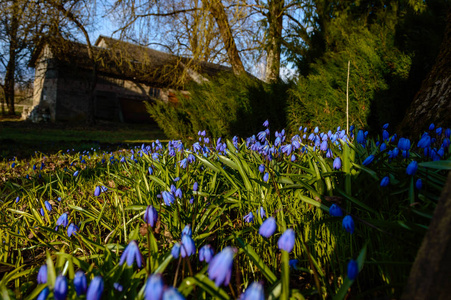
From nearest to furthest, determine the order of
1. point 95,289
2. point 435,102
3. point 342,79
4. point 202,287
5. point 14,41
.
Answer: point 95,289
point 202,287
point 435,102
point 342,79
point 14,41

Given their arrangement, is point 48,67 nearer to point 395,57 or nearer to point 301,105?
point 301,105

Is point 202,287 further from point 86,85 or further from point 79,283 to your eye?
point 86,85

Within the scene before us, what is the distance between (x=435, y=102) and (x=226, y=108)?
4479 mm

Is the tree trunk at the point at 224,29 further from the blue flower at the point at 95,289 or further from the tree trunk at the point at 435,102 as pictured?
the blue flower at the point at 95,289

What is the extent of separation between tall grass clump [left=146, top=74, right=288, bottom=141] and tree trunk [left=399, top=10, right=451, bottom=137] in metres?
2.87

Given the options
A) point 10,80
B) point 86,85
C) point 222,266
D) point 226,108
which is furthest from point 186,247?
point 10,80

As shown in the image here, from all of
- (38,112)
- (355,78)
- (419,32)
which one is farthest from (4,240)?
(38,112)

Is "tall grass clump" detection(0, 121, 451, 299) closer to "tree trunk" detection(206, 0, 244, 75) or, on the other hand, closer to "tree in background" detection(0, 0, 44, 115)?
"tree trunk" detection(206, 0, 244, 75)

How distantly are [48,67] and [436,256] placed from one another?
91.2 feet

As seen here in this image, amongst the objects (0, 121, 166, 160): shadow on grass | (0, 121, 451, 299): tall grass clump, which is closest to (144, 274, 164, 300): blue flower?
(0, 121, 451, 299): tall grass clump

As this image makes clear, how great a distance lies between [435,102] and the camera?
2721mm

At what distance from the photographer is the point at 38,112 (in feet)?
74.2

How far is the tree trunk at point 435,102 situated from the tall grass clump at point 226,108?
2.87 metres

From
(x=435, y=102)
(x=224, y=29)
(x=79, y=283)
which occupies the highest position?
(x=224, y=29)
